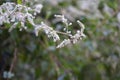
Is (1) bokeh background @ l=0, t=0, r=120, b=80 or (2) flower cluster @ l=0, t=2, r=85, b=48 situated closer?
(2) flower cluster @ l=0, t=2, r=85, b=48

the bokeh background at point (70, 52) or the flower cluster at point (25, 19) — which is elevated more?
the flower cluster at point (25, 19)

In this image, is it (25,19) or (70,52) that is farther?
(70,52)

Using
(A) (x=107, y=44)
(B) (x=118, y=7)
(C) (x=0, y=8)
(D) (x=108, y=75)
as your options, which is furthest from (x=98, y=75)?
(C) (x=0, y=8)

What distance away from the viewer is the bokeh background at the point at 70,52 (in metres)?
1.09

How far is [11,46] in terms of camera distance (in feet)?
3.63

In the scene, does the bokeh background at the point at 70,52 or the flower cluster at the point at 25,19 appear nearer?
the flower cluster at the point at 25,19

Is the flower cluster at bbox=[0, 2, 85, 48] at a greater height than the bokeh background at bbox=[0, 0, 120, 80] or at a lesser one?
greater

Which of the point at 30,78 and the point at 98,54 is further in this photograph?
the point at 98,54

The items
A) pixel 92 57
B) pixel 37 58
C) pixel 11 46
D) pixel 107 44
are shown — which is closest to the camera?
pixel 11 46

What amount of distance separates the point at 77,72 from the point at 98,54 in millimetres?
306

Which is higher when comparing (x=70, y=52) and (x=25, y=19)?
(x=25, y=19)

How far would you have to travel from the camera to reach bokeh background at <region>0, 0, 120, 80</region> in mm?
1095

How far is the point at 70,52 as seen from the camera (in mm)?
1359

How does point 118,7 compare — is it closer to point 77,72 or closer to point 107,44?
point 107,44
